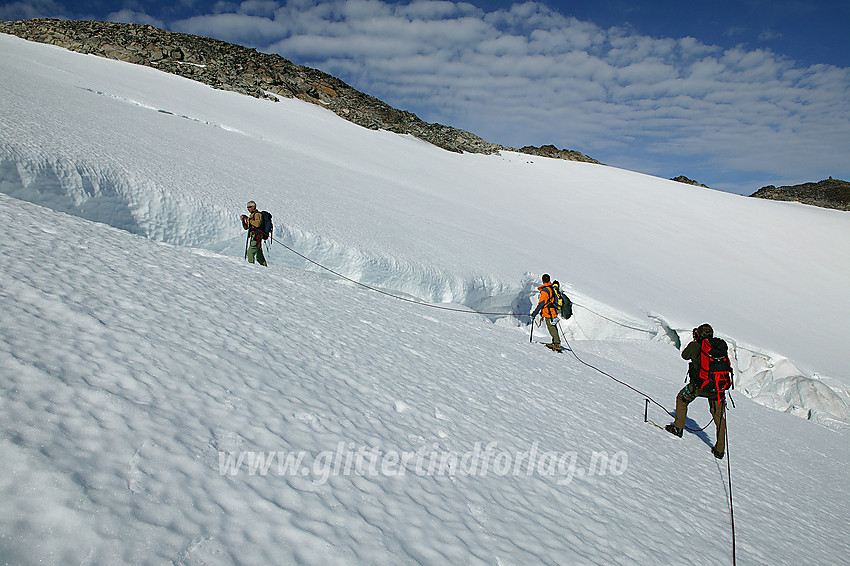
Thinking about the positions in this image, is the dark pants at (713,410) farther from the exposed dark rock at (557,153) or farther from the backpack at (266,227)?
the exposed dark rock at (557,153)

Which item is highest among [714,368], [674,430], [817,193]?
[817,193]

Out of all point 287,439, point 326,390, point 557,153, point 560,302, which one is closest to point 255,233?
point 326,390

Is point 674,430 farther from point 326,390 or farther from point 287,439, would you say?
point 287,439

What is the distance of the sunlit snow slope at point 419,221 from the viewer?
5773 mm

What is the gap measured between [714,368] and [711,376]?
0.32 ft

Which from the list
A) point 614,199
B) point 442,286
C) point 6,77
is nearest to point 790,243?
point 614,199

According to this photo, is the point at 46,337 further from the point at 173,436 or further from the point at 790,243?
the point at 790,243

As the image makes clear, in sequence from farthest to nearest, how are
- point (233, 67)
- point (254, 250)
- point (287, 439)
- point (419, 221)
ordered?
point (233, 67), point (419, 221), point (254, 250), point (287, 439)

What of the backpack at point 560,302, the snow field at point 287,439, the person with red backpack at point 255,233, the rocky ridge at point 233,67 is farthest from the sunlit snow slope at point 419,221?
the rocky ridge at point 233,67

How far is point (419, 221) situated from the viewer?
32.2 ft

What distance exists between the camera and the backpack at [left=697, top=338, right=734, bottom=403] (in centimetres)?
443

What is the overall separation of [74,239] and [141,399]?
8.16ft

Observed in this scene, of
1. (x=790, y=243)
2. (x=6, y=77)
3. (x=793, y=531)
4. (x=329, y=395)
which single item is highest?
(x=790, y=243)

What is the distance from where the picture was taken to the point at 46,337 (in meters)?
2.07
